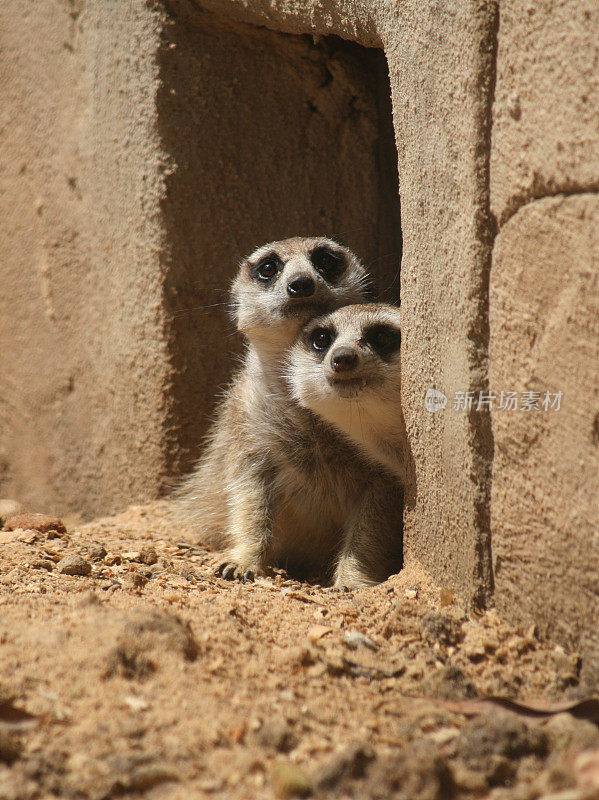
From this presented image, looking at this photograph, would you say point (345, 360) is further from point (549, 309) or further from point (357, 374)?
point (549, 309)

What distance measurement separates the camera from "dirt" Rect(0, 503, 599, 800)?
3.96 ft

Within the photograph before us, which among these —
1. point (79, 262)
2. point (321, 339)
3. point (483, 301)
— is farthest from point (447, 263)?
point (79, 262)

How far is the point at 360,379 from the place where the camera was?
8.20 feet

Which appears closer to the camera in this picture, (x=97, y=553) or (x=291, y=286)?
(x=97, y=553)

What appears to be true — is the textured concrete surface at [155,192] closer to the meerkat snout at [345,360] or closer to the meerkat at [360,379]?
the meerkat at [360,379]

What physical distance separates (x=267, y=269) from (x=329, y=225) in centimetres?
55

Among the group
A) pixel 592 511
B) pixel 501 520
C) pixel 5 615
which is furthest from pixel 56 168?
pixel 592 511

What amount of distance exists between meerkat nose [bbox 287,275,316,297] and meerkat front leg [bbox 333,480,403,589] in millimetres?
732

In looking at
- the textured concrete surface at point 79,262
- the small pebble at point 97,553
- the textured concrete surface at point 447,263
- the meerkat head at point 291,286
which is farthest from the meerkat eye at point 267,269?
the small pebble at point 97,553

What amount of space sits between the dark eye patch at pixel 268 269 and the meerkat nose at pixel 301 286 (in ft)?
0.65

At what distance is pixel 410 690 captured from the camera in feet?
5.32

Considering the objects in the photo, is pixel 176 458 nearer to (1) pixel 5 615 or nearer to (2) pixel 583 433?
(1) pixel 5 615

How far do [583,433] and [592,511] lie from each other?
Answer: 0.14 meters

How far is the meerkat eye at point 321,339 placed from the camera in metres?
2.78
